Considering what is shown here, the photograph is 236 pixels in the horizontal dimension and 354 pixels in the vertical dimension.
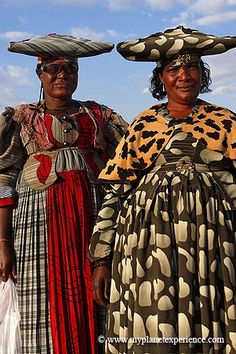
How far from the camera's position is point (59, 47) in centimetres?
472

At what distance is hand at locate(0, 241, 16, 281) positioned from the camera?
15.3 feet

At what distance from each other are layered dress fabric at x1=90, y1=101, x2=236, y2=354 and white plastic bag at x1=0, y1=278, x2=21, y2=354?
1.01m

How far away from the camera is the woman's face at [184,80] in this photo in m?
3.86

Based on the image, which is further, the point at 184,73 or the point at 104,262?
the point at 104,262

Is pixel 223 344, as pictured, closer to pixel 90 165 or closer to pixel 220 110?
pixel 220 110

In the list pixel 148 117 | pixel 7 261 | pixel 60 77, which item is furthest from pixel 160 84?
pixel 7 261

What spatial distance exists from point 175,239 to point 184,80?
856 millimetres

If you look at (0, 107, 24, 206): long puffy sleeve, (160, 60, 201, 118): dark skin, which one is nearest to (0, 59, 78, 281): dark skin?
(0, 107, 24, 206): long puffy sleeve

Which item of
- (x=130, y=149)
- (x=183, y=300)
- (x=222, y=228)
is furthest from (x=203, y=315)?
(x=130, y=149)

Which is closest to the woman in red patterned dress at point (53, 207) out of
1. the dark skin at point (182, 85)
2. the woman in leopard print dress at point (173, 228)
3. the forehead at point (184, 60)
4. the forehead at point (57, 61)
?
the forehead at point (57, 61)

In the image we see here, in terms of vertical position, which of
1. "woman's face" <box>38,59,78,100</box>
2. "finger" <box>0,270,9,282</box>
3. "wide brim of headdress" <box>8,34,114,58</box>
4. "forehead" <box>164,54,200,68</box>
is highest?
"wide brim of headdress" <box>8,34,114,58</box>
